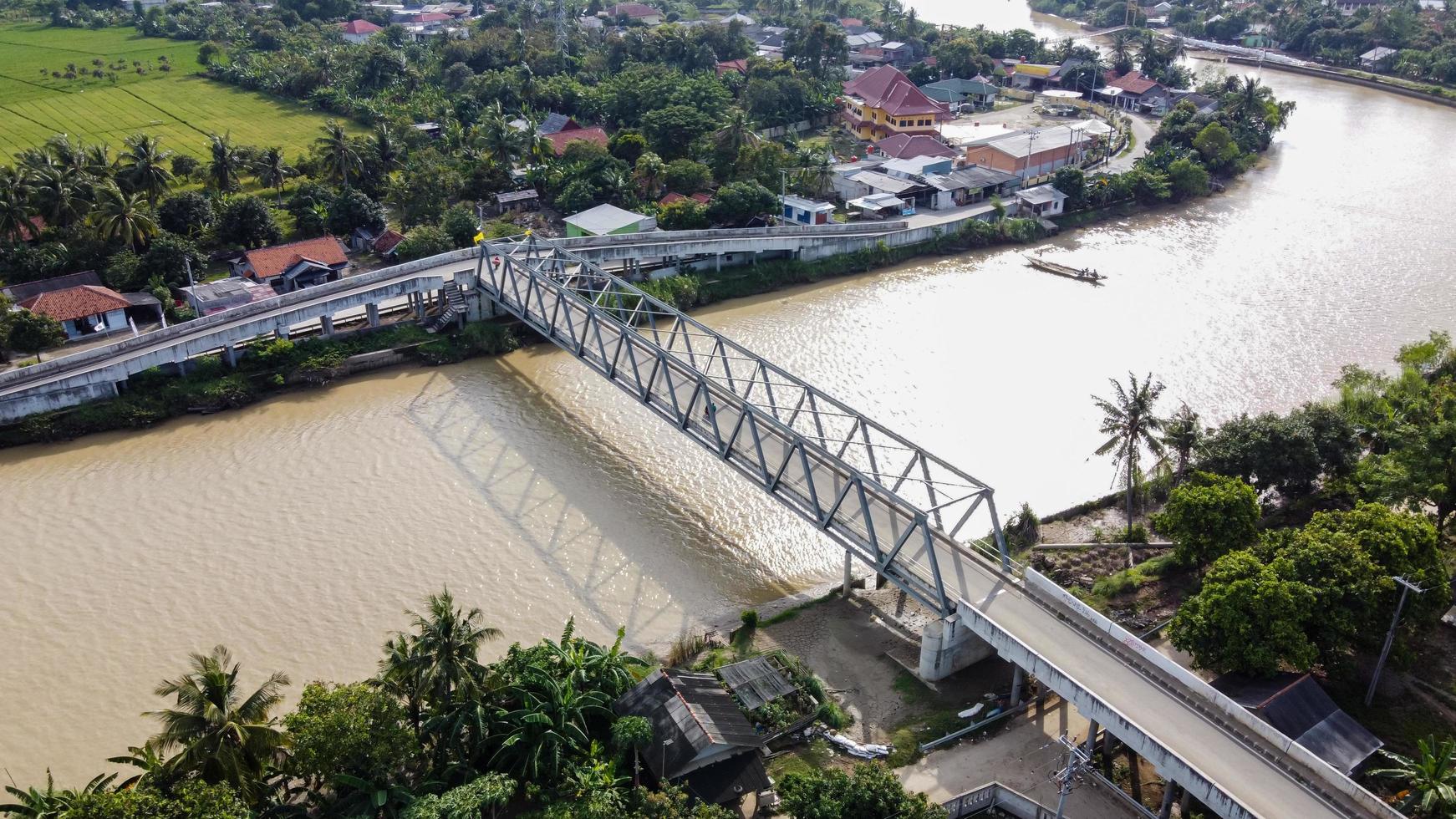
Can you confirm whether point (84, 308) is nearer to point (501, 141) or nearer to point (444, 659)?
point (501, 141)

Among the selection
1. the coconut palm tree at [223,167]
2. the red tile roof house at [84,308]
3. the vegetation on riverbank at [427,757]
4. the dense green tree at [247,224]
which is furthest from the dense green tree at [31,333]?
the vegetation on riverbank at [427,757]

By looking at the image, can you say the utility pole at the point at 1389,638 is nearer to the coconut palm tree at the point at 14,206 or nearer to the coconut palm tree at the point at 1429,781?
the coconut palm tree at the point at 1429,781

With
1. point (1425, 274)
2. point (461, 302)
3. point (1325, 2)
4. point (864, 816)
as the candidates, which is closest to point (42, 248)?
point (461, 302)

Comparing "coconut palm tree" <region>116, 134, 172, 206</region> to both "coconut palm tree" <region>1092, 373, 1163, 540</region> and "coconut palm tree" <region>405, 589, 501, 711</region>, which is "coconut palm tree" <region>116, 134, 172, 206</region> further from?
"coconut palm tree" <region>1092, 373, 1163, 540</region>

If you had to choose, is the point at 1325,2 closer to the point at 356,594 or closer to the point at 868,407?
the point at 868,407

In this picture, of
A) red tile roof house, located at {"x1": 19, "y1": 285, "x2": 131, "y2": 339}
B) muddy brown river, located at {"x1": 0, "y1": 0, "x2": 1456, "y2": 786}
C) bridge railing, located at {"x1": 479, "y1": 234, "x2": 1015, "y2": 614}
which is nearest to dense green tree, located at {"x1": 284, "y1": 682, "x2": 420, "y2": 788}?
muddy brown river, located at {"x1": 0, "y1": 0, "x2": 1456, "y2": 786}
